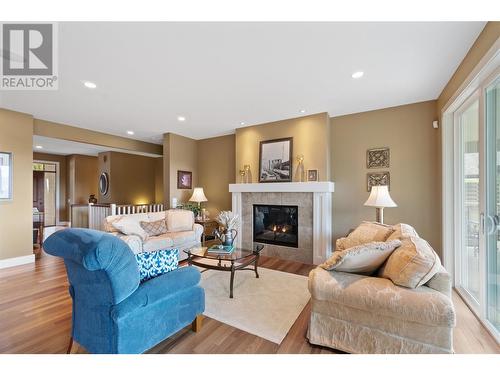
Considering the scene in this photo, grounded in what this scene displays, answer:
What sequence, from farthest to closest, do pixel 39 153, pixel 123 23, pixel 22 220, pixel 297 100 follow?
pixel 39 153 < pixel 22 220 < pixel 297 100 < pixel 123 23

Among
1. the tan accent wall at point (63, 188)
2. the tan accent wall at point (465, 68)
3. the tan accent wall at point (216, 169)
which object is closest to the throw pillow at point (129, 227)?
the tan accent wall at point (216, 169)

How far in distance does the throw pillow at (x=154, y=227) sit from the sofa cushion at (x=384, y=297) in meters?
3.04

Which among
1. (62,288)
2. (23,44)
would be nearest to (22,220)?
(62,288)

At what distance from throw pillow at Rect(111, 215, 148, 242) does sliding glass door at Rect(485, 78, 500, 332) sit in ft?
13.6

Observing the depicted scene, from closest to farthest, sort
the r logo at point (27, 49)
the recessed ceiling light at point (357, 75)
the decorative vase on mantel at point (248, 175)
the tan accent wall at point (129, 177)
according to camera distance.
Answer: the r logo at point (27, 49), the recessed ceiling light at point (357, 75), the decorative vase on mantel at point (248, 175), the tan accent wall at point (129, 177)

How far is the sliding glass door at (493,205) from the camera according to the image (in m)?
1.92

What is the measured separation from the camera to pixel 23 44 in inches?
77.3

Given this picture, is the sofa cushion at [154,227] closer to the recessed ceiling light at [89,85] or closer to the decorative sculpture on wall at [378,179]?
the recessed ceiling light at [89,85]

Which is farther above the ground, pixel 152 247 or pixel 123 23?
pixel 123 23

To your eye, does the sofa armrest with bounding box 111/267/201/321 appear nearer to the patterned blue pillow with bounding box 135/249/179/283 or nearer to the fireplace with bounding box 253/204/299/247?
the patterned blue pillow with bounding box 135/249/179/283

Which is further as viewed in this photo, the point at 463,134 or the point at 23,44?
the point at 463,134

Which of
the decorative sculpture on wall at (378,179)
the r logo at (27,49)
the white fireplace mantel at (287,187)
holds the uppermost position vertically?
the r logo at (27,49)

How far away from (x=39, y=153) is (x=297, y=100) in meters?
8.97
